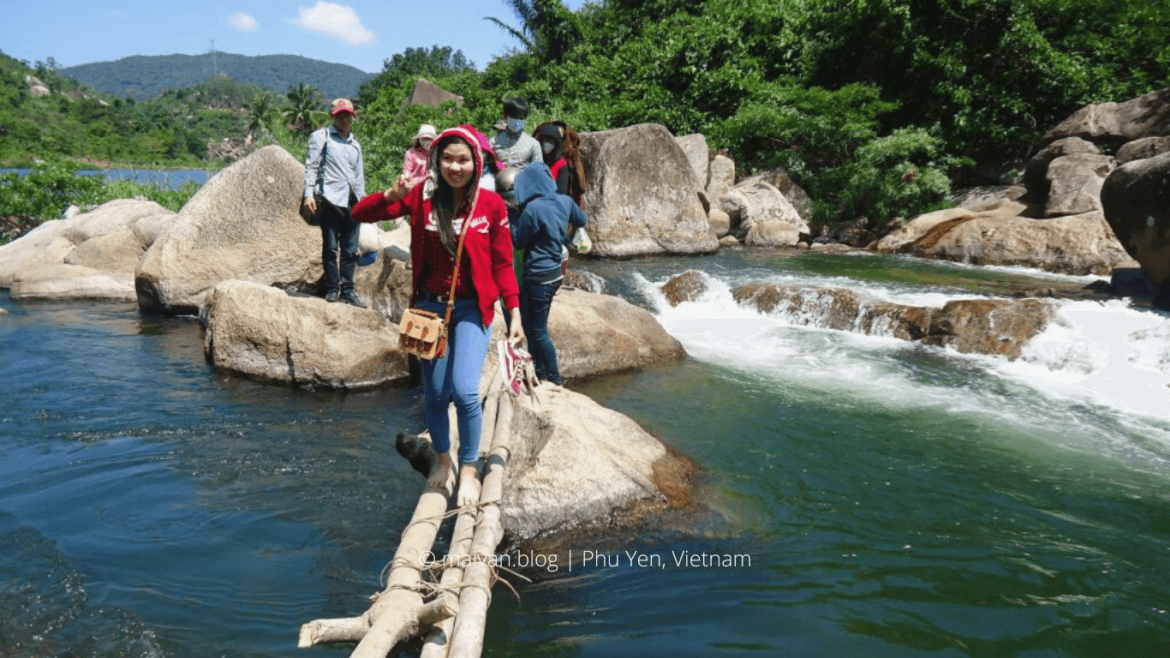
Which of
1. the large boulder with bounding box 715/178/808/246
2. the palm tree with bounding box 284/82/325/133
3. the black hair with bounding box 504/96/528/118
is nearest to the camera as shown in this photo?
the black hair with bounding box 504/96/528/118

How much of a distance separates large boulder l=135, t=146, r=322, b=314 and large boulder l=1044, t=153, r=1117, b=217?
14009 millimetres

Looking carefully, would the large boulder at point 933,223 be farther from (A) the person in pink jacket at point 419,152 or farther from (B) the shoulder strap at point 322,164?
(B) the shoulder strap at point 322,164

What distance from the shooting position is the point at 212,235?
378 inches

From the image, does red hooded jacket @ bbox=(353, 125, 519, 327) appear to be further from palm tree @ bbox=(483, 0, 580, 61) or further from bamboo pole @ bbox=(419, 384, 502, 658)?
palm tree @ bbox=(483, 0, 580, 61)

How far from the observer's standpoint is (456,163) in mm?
3525

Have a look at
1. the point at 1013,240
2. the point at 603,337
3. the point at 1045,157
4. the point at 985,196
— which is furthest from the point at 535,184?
the point at 985,196

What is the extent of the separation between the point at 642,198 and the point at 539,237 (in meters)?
11.3

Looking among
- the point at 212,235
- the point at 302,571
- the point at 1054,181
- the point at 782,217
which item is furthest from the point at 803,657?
the point at 782,217

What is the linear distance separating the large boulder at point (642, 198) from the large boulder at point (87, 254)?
8.42 metres

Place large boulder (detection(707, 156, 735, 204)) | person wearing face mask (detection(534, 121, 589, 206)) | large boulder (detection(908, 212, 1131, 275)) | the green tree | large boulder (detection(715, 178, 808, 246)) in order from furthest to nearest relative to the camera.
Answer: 1. the green tree
2. large boulder (detection(707, 156, 735, 204))
3. large boulder (detection(715, 178, 808, 246))
4. large boulder (detection(908, 212, 1131, 275))
5. person wearing face mask (detection(534, 121, 589, 206))

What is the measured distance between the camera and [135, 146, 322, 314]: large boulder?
956 cm

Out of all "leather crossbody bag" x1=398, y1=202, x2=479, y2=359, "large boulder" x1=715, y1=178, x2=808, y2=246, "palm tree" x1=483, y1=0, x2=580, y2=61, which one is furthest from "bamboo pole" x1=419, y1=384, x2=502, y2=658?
"palm tree" x1=483, y1=0, x2=580, y2=61

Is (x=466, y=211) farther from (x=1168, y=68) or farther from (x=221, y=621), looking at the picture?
(x=1168, y=68)

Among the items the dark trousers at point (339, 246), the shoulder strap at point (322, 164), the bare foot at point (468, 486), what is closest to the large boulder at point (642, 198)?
the dark trousers at point (339, 246)
